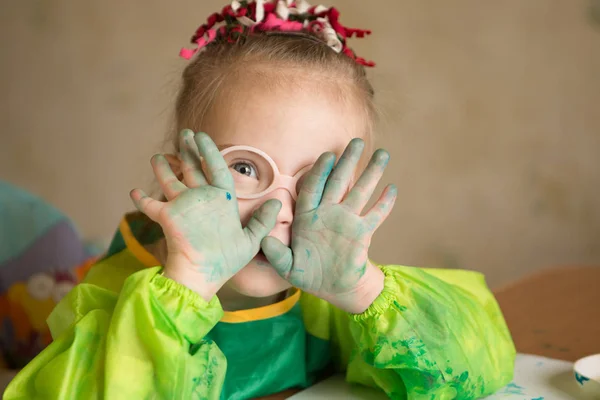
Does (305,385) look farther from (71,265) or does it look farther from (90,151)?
(90,151)

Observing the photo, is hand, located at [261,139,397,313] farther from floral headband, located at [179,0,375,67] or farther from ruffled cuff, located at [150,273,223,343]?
floral headband, located at [179,0,375,67]

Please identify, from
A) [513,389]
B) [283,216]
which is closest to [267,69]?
[283,216]

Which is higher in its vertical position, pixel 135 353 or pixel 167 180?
pixel 167 180

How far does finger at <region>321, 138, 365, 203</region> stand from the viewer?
708 mm

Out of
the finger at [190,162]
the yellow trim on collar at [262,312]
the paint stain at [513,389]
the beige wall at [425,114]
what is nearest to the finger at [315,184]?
the finger at [190,162]

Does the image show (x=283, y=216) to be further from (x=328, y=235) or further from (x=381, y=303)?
(x=381, y=303)

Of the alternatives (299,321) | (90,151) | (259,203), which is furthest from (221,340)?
(90,151)

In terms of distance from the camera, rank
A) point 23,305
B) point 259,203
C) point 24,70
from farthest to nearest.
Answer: point 24,70, point 23,305, point 259,203

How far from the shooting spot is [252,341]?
33.8 inches

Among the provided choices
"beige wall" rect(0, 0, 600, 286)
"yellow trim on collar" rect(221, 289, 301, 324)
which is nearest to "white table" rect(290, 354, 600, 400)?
"yellow trim on collar" rect(221, 289, 301, 324)

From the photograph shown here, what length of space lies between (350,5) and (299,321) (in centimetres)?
110

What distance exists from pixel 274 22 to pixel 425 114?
0.97 metres

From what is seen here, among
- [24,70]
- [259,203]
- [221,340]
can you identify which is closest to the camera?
[259,203]

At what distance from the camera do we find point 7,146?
5.39ft
